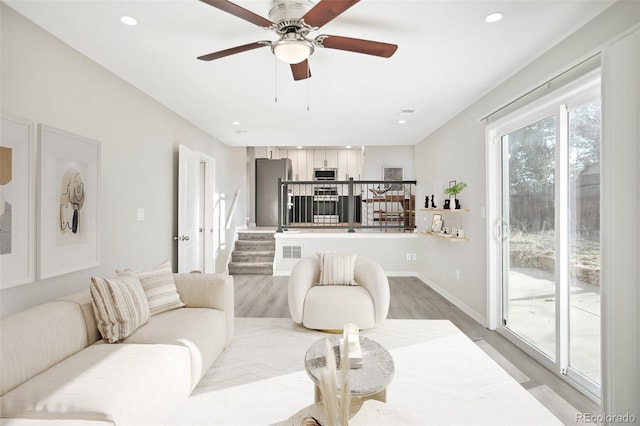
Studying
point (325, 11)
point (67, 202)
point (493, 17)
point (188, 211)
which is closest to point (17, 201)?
point (67, 202)

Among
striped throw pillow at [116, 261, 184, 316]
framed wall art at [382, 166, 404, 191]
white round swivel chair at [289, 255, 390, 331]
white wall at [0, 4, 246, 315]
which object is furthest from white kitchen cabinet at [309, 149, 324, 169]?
striped throw pillow at [116, 261, 184, 316]

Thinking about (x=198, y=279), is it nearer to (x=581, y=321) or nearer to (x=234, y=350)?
(x=234, y=350)

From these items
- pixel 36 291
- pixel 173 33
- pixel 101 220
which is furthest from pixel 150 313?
pixel 173 33

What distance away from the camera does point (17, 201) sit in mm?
2205

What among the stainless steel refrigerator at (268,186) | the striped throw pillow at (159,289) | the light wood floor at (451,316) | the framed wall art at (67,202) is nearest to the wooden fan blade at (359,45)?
the framed wall art at (67,202)

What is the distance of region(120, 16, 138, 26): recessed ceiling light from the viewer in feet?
7.45

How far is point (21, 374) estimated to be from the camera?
1.72 m

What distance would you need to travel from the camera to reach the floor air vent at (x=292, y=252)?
6.66 meters

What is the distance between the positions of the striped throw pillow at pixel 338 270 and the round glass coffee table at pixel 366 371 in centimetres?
162

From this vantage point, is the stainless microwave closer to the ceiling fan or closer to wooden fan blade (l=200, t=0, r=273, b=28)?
the ceiling fan

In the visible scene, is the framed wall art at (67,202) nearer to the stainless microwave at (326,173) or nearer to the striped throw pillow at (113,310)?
the striped throw pillow at (113,310)

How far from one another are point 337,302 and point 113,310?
197cm

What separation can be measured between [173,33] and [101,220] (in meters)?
1.75

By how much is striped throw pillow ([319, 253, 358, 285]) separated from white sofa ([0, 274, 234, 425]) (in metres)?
1.49
